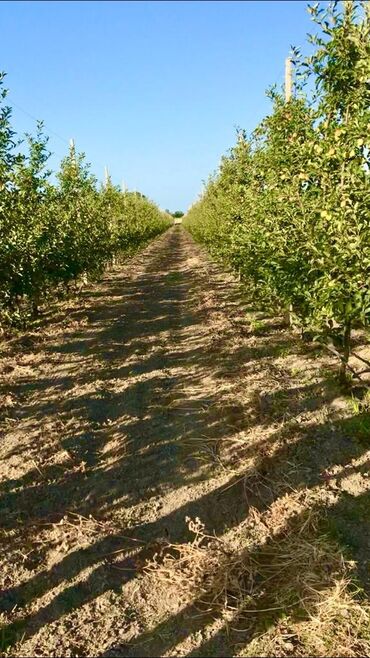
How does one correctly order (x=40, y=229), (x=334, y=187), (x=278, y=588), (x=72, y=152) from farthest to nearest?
(x=72, y=152) < (x=40, y=229) < (x=334, y=187) < (x=278, y=588)

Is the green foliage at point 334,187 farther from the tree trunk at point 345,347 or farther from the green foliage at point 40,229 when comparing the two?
the green foliage at point 40,229

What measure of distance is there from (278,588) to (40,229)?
10.6m

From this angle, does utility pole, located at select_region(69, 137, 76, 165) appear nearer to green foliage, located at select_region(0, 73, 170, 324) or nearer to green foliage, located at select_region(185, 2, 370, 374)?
green foliage, located at select_region(0, 73, 170, 324)

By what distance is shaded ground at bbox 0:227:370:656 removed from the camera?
4.34 metres

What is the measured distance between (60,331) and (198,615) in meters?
10.2

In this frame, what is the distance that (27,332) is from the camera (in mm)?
13305

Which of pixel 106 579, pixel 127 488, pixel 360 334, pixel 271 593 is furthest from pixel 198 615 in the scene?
pixel 360 334

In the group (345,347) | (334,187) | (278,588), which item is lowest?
(278,588)

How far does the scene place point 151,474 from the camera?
6.50 metres

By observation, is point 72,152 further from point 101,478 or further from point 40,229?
point 101,478

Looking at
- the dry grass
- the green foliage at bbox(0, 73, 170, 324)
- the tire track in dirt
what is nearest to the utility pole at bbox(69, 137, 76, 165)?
the green foliage at bbox(0, 73, 170, 324)

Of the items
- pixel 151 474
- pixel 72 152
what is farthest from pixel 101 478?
pixel 72 152

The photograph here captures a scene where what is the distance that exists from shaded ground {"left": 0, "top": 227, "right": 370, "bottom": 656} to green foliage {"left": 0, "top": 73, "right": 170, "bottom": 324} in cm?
193

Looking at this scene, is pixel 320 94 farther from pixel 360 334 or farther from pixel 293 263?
pixel 360 334
